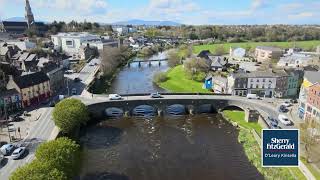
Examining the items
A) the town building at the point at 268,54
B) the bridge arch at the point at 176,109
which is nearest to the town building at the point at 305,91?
the bridge arch at the point at 176,109

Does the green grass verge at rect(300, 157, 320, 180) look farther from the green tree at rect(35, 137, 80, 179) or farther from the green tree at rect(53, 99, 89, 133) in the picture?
the green tree at rect(53, 99, 89, 133)

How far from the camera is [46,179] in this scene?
34.9 metres

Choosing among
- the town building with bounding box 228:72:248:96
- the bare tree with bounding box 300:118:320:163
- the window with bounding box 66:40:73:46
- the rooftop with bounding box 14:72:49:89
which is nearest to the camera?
the bare tree with bounding box 300:118:320:163

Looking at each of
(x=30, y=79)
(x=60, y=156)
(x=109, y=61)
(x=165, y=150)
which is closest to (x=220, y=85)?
(x=165, y=150)

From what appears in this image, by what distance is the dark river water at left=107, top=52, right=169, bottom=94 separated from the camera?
99.1 meters

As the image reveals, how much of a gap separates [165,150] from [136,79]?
2456 inches

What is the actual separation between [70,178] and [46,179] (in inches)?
237

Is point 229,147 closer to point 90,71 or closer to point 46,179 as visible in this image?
point 46,179

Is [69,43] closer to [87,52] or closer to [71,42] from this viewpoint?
[71,42]

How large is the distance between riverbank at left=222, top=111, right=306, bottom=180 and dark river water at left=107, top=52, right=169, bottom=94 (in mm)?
32603

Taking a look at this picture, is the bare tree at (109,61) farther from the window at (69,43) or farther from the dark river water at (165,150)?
the dark river water at (165,150)

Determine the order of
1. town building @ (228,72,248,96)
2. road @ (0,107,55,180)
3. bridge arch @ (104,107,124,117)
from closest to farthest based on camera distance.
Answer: road @ (0,107,55,180)
bridge arch @ (104,107,124,117)
town building @ (228,72,248,96)

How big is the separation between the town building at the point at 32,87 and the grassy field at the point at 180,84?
3749 cm

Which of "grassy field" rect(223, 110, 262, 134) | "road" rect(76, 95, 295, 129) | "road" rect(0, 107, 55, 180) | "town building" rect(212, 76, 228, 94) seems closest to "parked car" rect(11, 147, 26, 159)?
"road" rect(0, 107, 55, 180)
